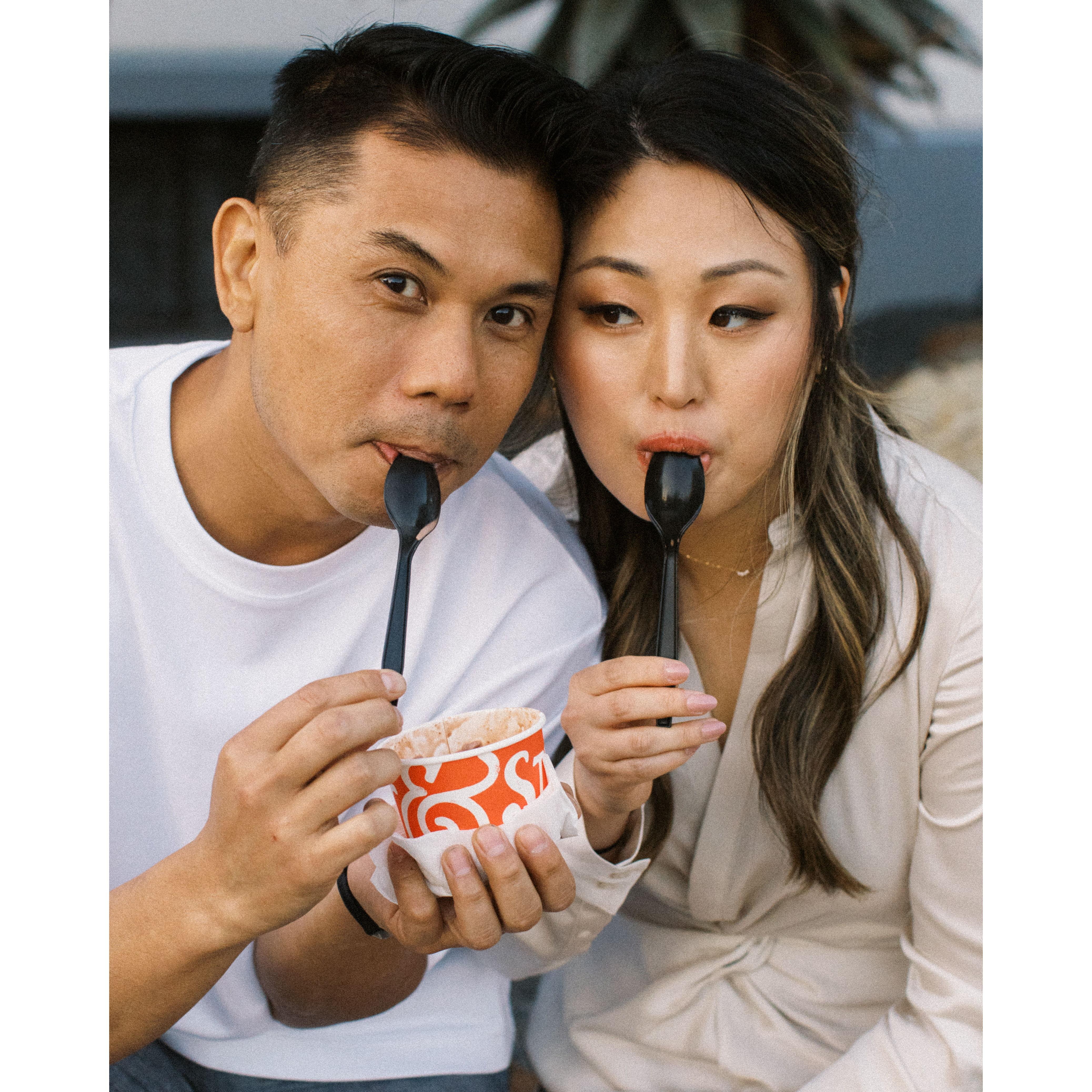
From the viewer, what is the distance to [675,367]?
975 millimetres

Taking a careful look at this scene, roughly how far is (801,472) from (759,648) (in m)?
0.20

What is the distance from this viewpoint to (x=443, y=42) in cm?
100

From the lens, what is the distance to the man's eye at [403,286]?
0.95 meters

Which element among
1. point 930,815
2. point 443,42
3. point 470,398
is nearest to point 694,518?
point 470,398

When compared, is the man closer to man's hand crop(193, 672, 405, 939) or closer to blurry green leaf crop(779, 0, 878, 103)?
man's hand crop(193, 672, 405, 939)

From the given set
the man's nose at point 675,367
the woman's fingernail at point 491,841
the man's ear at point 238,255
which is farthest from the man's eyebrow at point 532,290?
the woman's fingernail at point 491,841

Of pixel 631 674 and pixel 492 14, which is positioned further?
pixel 492 14

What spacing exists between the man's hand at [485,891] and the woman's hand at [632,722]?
9cm

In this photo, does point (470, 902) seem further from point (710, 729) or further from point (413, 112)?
point (413, 112)

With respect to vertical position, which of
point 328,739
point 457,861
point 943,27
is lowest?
point 457,861

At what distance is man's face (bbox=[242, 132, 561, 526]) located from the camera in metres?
0.94

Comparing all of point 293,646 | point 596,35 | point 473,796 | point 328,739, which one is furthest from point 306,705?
point 596,35

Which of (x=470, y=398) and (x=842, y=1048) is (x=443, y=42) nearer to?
(x=470, y=398)
